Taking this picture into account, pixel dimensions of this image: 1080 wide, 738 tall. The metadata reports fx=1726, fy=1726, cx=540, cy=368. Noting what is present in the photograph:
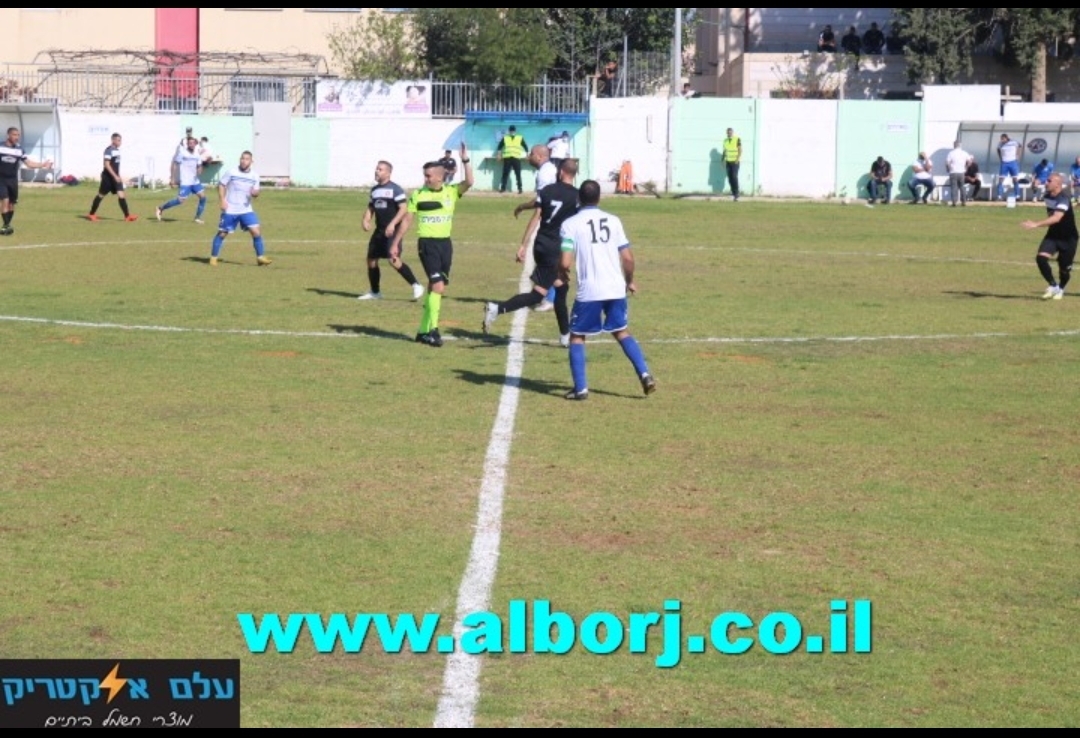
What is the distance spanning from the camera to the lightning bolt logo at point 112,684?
731cm

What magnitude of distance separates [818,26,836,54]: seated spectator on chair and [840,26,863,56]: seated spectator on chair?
0.47 m

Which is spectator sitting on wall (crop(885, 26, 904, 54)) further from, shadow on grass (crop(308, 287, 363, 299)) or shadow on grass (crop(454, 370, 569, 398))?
shadow on grass (crop(454, 370, 569, 398))

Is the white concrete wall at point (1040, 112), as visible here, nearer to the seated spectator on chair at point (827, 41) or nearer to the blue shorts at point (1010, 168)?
the blue shorts at point (1010, 168)

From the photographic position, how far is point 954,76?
6650cm

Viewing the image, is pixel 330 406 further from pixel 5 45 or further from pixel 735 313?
pixel 5 45

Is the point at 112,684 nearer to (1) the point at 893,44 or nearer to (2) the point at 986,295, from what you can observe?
(2) the point at 986,295

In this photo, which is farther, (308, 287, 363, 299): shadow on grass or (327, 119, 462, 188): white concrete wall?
(327, 119, 462, 188): white concrete wall

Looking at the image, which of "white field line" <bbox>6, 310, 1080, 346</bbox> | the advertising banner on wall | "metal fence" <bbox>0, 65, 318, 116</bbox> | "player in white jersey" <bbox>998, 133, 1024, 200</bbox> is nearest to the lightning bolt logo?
"white field line" <bbox>6, 310, 1080, 346</bbox>

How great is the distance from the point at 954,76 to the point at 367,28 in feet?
74.0

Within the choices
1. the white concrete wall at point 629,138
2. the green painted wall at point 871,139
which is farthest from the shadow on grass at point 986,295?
the white concrete wall at point 629,138

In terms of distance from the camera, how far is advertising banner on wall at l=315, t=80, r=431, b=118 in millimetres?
56938

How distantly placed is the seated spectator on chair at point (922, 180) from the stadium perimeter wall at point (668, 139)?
1.54m

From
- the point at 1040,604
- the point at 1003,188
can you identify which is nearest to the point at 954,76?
the point at 1003,188
